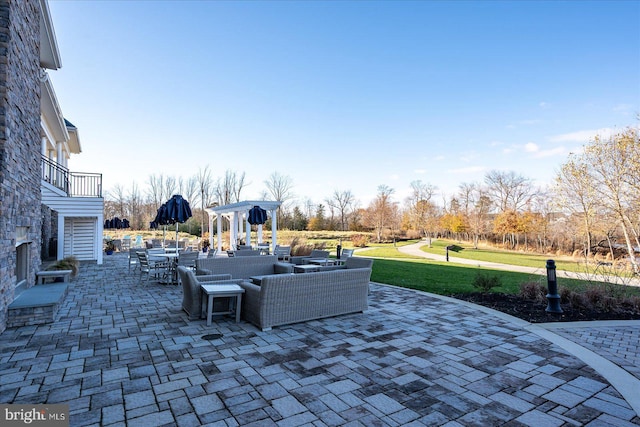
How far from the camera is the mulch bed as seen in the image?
5367mm

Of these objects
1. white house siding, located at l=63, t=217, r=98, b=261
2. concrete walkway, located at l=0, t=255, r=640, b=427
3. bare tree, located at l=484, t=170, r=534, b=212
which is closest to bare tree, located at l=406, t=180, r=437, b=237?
bare tree, located at l=484, t=170, r=534, b=212

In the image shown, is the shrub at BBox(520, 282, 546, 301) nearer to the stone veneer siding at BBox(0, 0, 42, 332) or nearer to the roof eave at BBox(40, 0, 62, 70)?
the stone veneer siding at BBox(0, 0, 42, 332)

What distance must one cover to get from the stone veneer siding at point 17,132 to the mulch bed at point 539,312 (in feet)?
25.5

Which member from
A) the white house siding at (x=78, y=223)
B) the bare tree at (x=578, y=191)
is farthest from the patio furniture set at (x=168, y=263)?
the bare tree at (x=578, y=191)

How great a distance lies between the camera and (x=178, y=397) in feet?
8.90

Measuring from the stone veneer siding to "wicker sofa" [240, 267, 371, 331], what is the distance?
11.2 ft

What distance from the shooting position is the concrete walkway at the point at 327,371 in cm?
250

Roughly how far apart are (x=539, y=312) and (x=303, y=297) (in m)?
4.15

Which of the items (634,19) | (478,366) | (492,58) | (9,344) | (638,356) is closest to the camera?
(478,366)

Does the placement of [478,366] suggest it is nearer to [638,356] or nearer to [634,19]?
[638,356]

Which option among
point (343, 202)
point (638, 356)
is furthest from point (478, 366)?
point (343, 202)

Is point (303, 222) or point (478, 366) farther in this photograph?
point (303, 222)

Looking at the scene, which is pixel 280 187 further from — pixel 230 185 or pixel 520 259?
pixel 520 259

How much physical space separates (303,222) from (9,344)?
34857 millimetres
